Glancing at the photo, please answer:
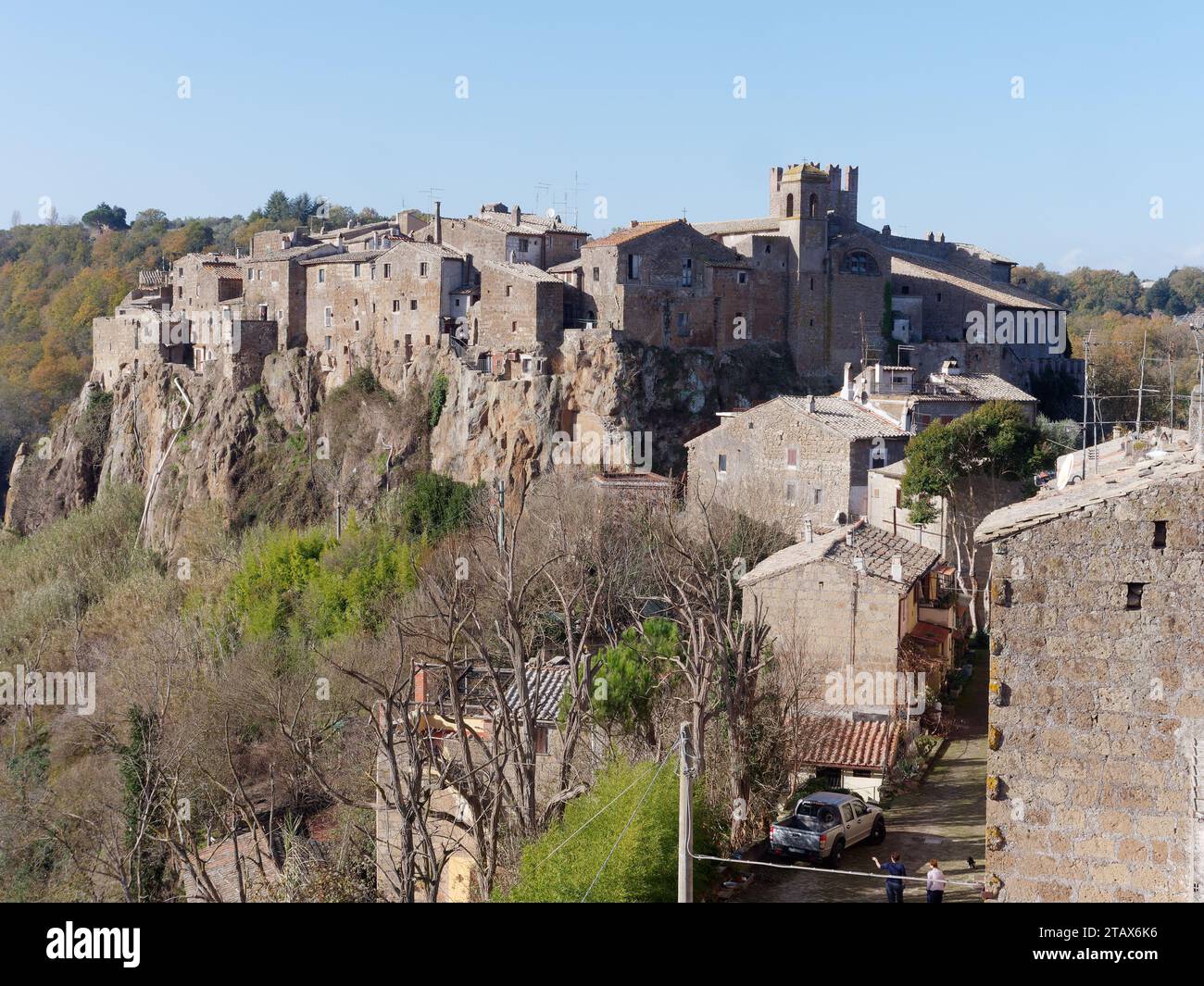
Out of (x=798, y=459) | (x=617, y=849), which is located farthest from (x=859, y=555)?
(x=798, y=459)

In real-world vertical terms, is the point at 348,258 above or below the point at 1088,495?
above

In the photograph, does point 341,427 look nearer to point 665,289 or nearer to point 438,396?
point 438,396

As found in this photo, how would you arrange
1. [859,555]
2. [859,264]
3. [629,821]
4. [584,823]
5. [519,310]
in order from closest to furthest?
[629,821] → [584,823] → [859,555] → [519,310] → [859,264]

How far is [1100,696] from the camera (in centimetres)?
847

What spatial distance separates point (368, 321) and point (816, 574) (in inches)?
1262

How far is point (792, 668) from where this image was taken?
896 inches

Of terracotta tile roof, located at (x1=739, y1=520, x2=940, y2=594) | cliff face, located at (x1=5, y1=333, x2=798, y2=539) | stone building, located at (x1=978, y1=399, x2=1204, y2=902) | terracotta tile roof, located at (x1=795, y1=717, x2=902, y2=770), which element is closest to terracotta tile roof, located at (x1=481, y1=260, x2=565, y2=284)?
cliff face, located at (x1=5, y1=333, x2=798, y2=539)

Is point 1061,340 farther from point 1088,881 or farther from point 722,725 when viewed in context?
point 1088,881

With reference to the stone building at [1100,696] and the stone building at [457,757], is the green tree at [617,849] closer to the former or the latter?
the stone building at [457,757]

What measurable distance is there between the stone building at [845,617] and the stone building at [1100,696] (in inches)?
609

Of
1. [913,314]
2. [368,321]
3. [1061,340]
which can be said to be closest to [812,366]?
[913,314]

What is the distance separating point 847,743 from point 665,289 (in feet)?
91.6

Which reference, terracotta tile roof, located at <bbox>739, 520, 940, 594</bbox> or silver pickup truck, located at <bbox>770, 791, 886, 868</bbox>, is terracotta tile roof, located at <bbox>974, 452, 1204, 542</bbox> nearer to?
silver pickup truck, located at <bbox>770, 791, 886, 868</bbox>

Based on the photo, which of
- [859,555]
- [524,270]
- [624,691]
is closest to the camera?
[624,691]
